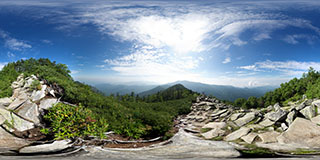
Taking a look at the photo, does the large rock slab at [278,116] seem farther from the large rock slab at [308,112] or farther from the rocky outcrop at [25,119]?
the rocky outcrop at [25,119]

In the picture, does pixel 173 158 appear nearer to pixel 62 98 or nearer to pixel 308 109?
pixel 308 109

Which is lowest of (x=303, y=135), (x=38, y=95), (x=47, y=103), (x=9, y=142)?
(x=303, y=135)

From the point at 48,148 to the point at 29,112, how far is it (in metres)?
2.87

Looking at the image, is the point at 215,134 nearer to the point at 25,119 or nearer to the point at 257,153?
the point at 257,153

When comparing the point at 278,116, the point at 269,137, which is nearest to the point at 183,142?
the point at 269,137

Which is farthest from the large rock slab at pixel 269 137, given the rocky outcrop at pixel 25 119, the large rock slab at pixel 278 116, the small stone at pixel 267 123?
the rocky outcrop at pixel 25 119

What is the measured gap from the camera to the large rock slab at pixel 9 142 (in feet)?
14.0

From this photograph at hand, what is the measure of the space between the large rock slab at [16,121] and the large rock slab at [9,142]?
0.45 meters

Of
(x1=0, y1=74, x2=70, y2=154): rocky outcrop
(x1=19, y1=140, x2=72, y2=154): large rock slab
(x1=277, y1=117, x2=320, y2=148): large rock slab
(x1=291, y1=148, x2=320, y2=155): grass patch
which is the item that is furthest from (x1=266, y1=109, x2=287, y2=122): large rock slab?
(x1=0, y1=74, x2=70, y2=154): rocky outcrop

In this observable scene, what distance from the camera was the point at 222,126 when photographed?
7523 millimetres

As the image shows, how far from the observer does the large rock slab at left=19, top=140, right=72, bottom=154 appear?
419 centimetres

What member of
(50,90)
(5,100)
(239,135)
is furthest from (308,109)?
(5,100)

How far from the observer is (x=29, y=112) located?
6.05 meters

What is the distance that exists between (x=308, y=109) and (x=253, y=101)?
25.7m
